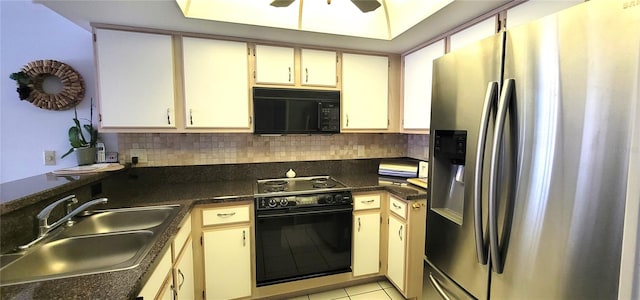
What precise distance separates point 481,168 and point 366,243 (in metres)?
1.40

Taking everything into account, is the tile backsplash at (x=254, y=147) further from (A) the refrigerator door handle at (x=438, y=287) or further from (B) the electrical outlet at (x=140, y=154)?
(A) the refrigerator door handle at (x=438, y=287)

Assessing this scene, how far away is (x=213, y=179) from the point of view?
2.40 m

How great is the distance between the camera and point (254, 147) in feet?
8.23

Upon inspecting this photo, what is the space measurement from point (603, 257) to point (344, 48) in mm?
2126

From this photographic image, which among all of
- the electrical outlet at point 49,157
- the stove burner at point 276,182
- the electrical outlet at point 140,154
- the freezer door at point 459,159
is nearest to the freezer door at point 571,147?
the freezer door at point 459,159

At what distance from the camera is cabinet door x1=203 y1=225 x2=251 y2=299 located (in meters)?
1.90

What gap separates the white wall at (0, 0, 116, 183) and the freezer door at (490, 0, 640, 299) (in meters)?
2.79

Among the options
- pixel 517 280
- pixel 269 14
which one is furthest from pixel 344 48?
pixel 517 280

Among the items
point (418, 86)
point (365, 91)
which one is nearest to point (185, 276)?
point (365, 91)

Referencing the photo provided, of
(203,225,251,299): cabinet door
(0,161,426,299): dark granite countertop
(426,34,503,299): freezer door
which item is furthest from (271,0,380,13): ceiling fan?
(203,225,251,299): cabinet door

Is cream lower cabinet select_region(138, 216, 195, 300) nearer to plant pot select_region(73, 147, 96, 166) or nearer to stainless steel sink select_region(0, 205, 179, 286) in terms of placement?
stainless steel sink select_region(0, 205, 179, 286)

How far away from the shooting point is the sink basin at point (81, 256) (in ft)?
3.28

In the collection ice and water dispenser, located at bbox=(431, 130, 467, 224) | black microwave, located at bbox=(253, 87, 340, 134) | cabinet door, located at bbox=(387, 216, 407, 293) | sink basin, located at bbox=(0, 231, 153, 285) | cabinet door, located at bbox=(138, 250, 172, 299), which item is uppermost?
black microwave, located at bbox=(253, 87, 340, 134)

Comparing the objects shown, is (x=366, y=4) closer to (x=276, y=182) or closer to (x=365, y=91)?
(x=365, y=91)
